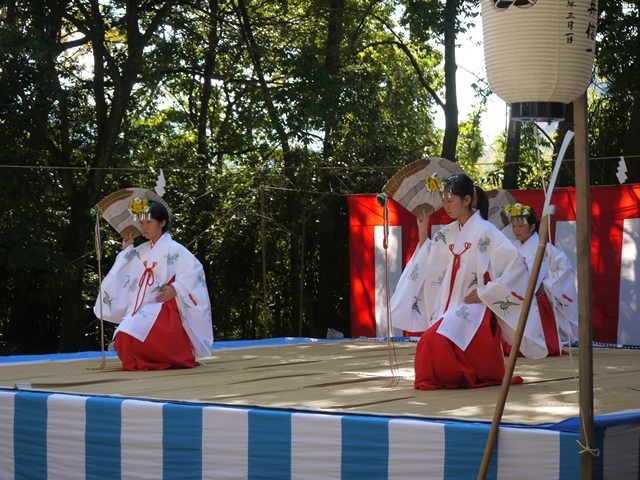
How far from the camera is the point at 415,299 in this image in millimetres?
5098

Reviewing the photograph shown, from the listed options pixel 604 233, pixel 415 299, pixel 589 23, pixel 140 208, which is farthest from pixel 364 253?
pixel 589 23

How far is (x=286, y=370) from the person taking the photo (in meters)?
5.64

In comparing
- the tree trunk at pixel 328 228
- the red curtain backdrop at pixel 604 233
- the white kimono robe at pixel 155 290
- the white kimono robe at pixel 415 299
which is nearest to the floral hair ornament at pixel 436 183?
the white kimono robe at pixel 415 299

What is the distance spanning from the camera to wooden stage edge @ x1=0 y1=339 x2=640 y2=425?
12.3ft

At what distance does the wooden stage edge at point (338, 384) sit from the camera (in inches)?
148

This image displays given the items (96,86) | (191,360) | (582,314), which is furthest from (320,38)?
(582,314)

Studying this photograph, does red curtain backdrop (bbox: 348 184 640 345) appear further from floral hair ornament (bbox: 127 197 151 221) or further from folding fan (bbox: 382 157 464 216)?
floral hair ornament (bbox: 127 197 151 221)

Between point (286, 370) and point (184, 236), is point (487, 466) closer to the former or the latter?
point (286, 370)

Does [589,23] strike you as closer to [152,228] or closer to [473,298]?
[473,298]

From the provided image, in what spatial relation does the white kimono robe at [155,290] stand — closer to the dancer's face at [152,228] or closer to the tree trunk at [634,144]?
the dancer's face at [152,228]

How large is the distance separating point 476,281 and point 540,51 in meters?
1.84

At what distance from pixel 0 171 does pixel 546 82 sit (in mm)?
6964

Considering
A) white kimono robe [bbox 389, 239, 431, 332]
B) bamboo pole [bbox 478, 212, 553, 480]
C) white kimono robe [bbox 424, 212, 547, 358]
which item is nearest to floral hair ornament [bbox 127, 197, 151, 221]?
white kimono robe [bbox 389, 239, 431, 332]

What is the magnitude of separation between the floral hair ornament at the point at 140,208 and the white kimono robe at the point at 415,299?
1.74m
